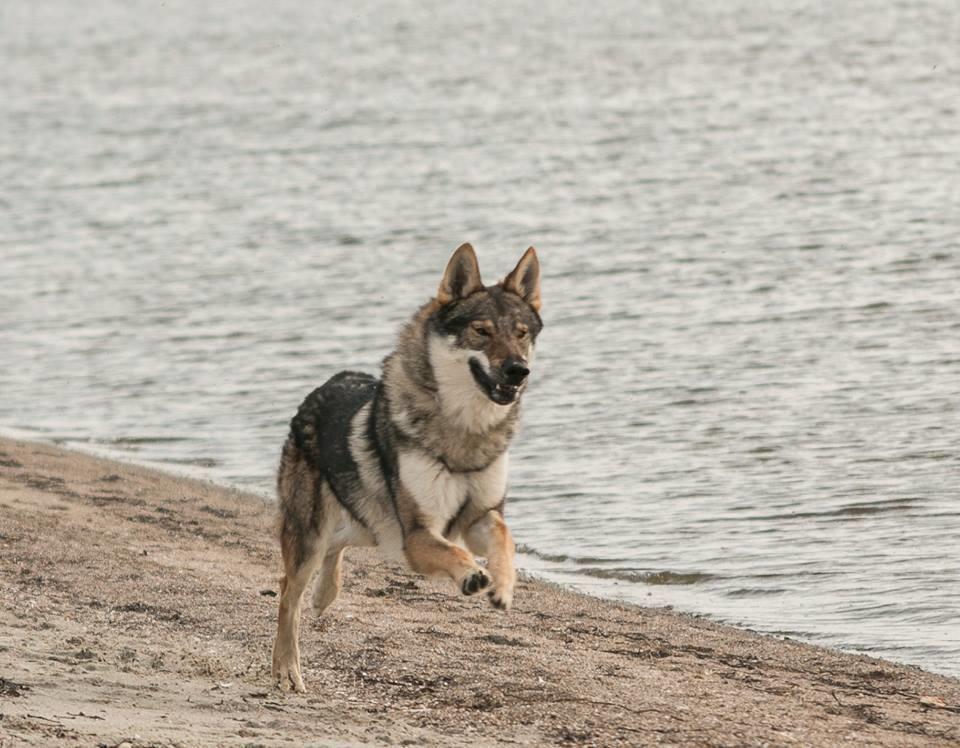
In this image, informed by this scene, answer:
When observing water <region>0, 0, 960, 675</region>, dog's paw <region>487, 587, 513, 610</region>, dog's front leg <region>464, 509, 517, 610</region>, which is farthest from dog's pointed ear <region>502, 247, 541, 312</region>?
water <region>0, 0, 960, 675</region>

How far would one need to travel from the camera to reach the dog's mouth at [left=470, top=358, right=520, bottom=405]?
24.2 ft

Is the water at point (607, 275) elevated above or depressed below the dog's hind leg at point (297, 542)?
below

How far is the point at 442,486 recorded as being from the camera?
7.48 meters

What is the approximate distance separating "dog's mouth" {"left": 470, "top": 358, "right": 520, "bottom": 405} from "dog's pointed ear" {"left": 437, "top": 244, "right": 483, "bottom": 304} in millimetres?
410

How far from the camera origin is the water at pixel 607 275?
1099 centimetres

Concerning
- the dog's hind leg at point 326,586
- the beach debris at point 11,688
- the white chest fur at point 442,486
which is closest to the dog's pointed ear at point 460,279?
the white chest fur at point 442,486

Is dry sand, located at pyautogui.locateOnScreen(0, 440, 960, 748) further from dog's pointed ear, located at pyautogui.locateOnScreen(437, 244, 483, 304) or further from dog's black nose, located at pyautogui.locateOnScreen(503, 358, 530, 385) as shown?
dog's pointed ear, located at pyautogui.locateOnScreen(437, 244, 483, 304)

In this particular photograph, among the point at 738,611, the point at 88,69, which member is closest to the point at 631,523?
the point at 738,611

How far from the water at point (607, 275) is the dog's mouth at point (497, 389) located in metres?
2.49

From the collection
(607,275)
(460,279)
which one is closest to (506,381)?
(460,279)

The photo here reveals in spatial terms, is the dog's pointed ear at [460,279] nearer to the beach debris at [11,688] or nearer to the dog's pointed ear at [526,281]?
the dog's pointed ear at [526,281]

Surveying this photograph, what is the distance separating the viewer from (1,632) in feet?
24.7

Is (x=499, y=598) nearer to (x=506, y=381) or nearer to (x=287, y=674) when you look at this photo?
(x=506, y=381)

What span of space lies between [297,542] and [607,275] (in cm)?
1282
